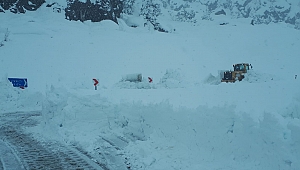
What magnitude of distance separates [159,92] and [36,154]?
9450mm

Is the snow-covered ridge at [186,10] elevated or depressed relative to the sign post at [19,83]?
elevated

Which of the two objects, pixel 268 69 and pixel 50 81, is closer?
pixel 50 81

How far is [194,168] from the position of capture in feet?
15.9

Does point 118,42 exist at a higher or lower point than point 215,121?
higher

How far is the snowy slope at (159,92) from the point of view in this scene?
200 inches

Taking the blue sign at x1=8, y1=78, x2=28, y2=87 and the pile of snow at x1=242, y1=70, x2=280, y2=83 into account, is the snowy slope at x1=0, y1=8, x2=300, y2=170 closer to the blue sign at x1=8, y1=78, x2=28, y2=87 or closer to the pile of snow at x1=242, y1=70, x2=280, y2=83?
the pile of snow at x1=242, y1=70, x2=280, y2=83

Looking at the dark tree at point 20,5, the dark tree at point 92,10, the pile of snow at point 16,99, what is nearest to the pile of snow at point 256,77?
the pile of snow at point 16,99

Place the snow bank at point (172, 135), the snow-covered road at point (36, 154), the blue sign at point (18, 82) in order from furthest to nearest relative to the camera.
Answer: the blue sign at point (18, 82) < the snow-covered road at point (36, 154) < the snow bank at point (172, 135)

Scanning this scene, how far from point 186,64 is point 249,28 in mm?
23767

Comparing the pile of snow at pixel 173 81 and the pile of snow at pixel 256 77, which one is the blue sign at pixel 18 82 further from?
the pile of snow at pixel 256 77

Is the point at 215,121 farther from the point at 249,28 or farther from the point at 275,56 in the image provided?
the point at 249,28

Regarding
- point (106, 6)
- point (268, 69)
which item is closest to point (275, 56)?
point (268, 69)

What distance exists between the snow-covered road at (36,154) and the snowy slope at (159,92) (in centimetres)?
36

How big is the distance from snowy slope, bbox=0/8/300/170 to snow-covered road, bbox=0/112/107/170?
1.18 feet
